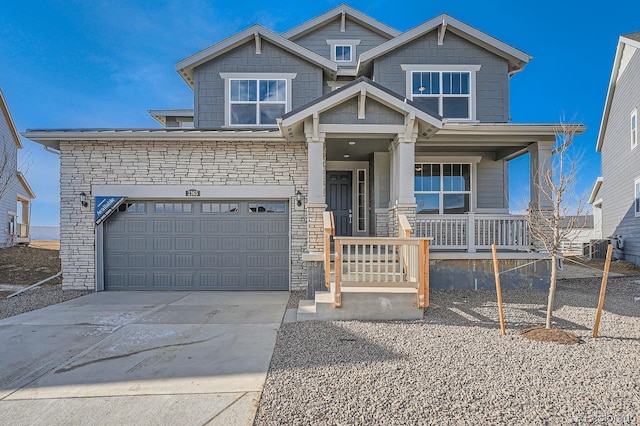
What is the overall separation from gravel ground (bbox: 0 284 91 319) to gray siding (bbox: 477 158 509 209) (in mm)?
11038

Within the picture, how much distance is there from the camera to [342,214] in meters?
11.3

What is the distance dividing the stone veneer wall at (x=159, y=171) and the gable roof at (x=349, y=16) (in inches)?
230

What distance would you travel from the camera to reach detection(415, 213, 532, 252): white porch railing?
8.43m

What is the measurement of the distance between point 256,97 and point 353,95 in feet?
14.3

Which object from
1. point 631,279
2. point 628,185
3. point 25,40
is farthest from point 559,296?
point 25,40

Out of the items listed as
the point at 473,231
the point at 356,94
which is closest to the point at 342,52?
the point at 356,94

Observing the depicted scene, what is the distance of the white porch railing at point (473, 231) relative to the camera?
8430 mm

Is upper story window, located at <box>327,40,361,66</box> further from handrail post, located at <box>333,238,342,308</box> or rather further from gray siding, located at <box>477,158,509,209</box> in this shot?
handrail post, located at <box>333,238,342,308</box>

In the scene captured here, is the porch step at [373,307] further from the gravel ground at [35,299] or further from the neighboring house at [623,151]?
the neighboring house at [623,151]

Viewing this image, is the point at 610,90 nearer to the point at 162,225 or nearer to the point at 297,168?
the point at 297,168

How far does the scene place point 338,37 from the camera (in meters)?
13.2

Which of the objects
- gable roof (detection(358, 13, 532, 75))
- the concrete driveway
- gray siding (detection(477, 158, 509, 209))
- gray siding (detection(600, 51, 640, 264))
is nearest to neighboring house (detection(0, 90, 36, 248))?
the concrete driveway

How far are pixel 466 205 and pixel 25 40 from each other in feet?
77.5

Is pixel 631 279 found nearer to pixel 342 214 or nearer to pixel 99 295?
pixel 342 214
